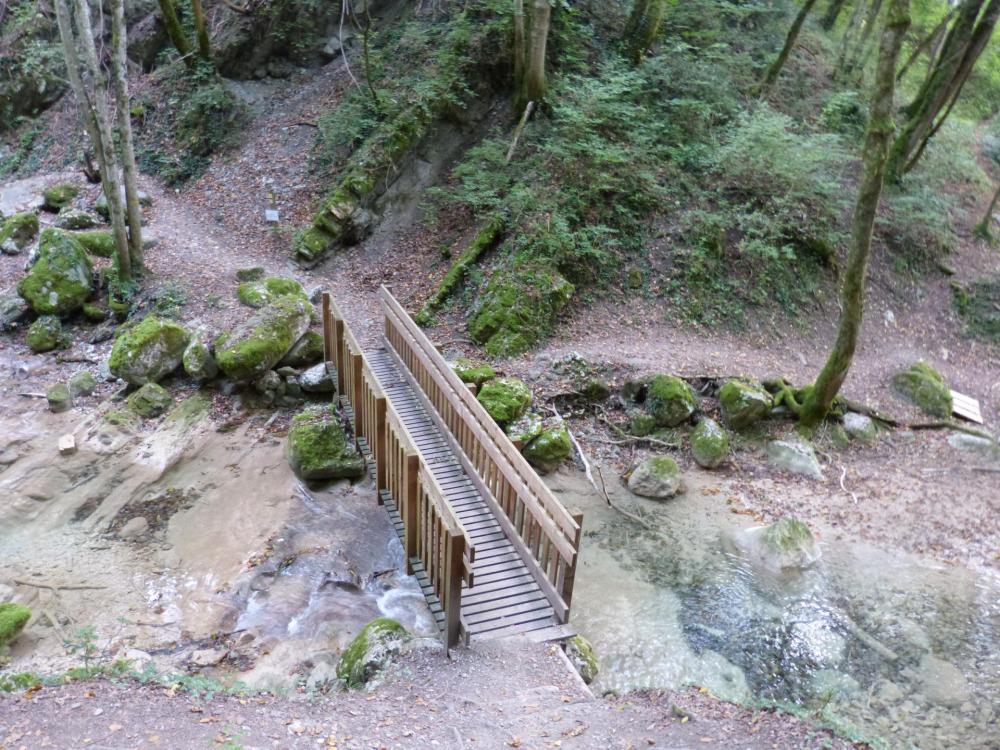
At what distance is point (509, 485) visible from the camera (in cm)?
745

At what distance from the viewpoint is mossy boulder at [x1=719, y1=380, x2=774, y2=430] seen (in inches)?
439

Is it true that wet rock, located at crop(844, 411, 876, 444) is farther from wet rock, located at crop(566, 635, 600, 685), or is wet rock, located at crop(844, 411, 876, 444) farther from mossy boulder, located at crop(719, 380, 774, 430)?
wet rock, located at crop(566, 635, 600, 685)

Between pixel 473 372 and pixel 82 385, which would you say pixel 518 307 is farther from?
pixel 82 385

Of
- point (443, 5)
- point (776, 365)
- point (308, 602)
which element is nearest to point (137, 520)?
point (308, 602)

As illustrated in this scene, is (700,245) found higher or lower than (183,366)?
higher

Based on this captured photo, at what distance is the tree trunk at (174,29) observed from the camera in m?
17.6

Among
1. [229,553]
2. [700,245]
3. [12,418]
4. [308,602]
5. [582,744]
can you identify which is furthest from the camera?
[700,245]

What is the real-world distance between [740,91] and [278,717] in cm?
1781

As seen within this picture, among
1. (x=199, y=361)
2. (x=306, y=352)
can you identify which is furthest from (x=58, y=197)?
(x=306, y=352)

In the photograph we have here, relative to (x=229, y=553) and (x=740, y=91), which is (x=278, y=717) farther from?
(x=740, y=91)

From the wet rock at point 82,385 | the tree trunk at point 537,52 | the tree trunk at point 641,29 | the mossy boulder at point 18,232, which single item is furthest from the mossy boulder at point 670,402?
the mossy boulder at point 18,232

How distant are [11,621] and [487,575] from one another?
5094 mm

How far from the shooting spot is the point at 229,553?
8336 mm

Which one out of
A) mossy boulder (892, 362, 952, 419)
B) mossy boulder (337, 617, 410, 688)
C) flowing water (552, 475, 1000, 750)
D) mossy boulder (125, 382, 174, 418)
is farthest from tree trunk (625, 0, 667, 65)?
mossy boulder (337, 617, 410, 688)
